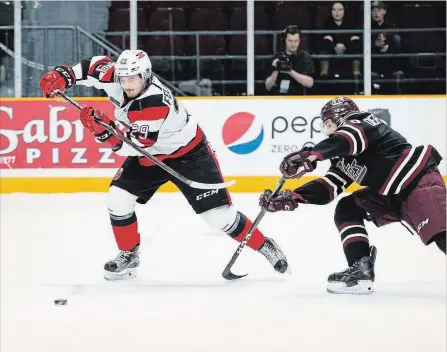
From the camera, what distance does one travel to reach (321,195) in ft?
10.0

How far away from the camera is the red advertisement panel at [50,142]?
218 inches

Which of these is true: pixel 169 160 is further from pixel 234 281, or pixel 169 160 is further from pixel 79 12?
pixel 79 12

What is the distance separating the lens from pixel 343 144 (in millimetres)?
2738

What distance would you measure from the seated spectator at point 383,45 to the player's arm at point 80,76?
9.35 ft

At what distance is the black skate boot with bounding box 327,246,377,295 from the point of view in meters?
3.01

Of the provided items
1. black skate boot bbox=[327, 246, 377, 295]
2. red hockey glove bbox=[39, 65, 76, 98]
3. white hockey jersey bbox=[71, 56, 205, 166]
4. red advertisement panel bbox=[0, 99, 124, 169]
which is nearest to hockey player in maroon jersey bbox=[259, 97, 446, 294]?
black skate boot bbox=[327, 246, 377, 295]

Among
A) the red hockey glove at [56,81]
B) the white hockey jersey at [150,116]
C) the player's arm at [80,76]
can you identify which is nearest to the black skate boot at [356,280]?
Answer: the white hockey jersey at [150,116]

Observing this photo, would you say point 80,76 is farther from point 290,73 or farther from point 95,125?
point 290,73

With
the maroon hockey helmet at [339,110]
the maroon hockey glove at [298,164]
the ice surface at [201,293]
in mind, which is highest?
the maroon hockey helmet at [339,110]

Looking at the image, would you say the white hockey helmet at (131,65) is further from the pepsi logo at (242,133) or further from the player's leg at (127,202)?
the pepsi logo at (242,133)

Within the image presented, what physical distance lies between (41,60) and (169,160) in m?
2.31

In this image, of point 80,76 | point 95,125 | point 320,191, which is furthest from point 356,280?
point 80,76

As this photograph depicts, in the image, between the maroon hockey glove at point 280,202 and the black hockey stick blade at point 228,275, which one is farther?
the black hockey stick blade at point 228,275

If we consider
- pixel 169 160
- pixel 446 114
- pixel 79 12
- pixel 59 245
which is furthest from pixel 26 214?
pixel 446 114
